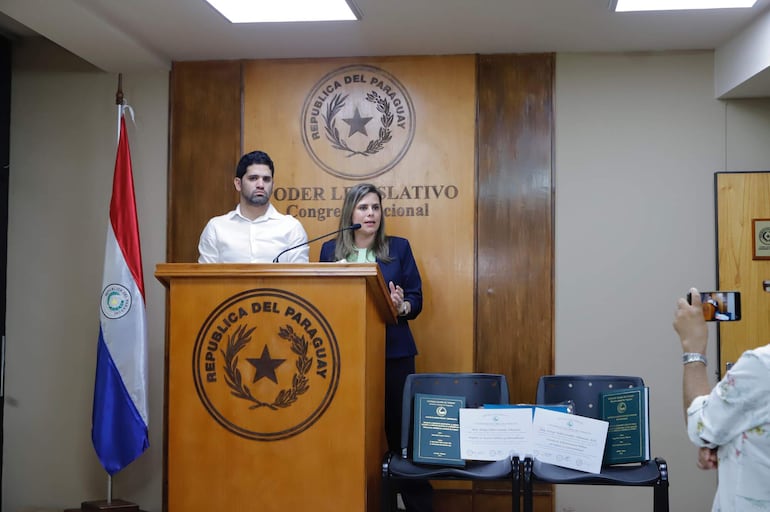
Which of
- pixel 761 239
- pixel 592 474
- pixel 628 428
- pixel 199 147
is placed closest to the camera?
pixel 592 474

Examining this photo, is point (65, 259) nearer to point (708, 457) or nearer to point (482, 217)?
point (482, 217)

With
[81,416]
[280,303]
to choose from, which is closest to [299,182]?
[81,416]

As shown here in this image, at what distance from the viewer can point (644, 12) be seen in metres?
4.67

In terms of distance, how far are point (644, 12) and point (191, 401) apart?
3076 mm

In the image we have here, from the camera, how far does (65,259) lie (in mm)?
5680

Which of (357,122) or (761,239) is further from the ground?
(357,122)

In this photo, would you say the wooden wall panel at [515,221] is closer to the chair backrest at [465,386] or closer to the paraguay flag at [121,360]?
the chair backrest at [465,386]

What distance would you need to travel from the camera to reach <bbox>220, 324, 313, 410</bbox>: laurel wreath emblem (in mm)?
3201

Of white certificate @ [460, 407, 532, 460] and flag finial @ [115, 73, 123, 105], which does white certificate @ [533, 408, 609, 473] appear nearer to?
white certificate @ [460, 407, 532, 460]

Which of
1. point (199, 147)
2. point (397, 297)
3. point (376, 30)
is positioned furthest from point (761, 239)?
point (199, 147)

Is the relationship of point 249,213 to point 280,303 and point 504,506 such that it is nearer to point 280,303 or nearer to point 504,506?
point 280,303

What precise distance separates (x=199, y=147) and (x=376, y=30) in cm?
137

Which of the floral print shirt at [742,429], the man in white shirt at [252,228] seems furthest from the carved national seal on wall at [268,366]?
the floral print shirt at [742,429]

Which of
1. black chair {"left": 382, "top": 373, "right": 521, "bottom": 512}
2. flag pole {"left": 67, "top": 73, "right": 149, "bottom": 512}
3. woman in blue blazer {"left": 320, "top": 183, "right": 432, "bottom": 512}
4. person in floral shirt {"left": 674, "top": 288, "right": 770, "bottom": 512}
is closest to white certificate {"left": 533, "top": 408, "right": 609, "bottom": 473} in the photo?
black chair {"left": 382, "top": 373, "right": 521, "bottom": 512}
